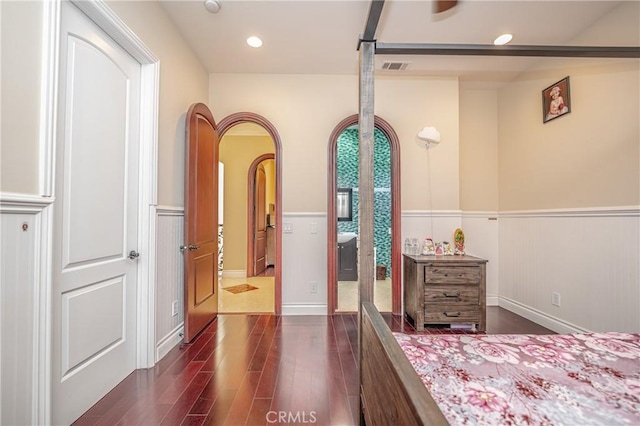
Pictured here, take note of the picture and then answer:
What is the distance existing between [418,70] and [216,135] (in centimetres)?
239

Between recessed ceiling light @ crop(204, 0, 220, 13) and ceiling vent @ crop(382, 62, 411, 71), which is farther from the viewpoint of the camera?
ceiling vent @ crop(382, 62, 411, 71)

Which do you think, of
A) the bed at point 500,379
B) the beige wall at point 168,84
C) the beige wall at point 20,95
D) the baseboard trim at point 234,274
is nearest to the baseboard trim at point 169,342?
the beige wall at point 168,84

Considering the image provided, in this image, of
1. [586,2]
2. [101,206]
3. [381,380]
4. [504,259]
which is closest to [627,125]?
[586,2]

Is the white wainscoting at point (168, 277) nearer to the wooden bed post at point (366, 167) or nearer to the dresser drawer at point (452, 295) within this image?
the wooden bed post at point (366, 167)

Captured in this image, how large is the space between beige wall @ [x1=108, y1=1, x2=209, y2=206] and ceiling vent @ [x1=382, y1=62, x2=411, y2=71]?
6.69ft

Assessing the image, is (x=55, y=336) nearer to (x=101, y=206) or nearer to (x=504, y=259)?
(x=101, y=206)

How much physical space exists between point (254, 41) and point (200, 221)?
1828 mm

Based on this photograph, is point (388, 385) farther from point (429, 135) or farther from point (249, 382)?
point (429, 135)

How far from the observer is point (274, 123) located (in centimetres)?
338

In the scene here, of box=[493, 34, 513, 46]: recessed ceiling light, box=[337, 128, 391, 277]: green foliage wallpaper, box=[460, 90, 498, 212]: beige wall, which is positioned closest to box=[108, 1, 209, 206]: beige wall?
box=[493, 34, 513, 46]: recessed ceiling light

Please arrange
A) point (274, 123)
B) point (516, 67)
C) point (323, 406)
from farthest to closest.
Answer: point (274, 123) → point (516, 67) → point (323, 406)

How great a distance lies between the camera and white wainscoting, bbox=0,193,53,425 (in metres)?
1.16

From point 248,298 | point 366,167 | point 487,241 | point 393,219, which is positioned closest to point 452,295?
point 393,219

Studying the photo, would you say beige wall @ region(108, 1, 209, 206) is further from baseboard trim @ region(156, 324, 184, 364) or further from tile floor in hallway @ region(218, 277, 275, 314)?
tile floor in hallway @ region(218, 277, 275, 314)
